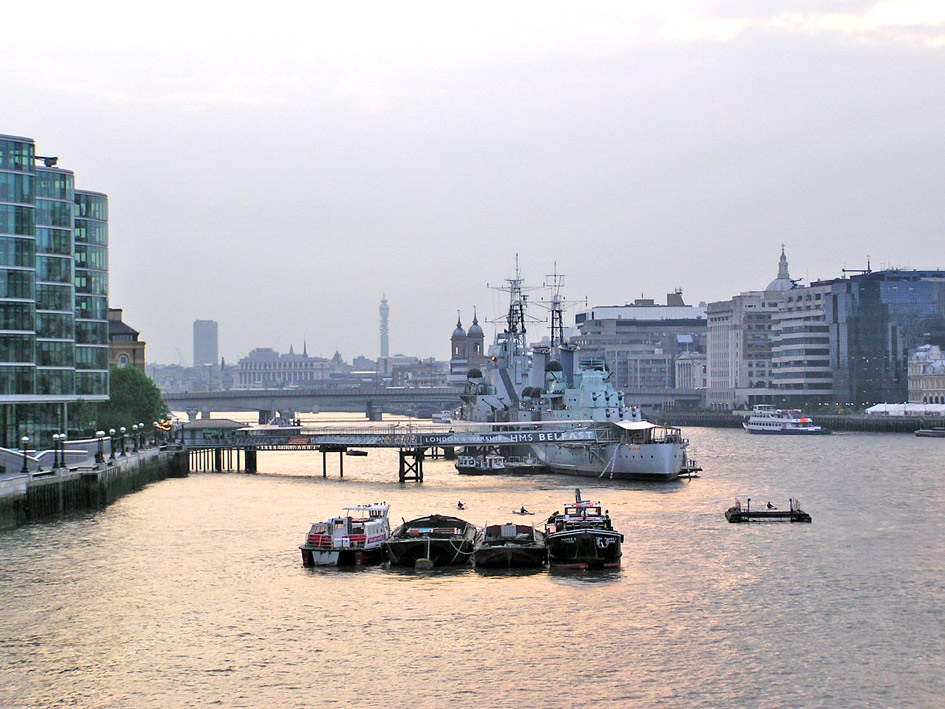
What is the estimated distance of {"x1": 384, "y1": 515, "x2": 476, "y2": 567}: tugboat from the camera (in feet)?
200

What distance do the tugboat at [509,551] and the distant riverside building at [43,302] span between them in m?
44.9

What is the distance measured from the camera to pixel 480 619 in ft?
164

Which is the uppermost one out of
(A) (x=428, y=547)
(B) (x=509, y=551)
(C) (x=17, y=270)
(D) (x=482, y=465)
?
(C) (x=17, y=270)

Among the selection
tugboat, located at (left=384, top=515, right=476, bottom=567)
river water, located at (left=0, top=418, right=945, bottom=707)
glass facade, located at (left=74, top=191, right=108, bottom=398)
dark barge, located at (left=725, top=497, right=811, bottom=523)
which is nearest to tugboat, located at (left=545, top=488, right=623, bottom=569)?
river water, located at (left=0, top=418, right=945, bottom=707)

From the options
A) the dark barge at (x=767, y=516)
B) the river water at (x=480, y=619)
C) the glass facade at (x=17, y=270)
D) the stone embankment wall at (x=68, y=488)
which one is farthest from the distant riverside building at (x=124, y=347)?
the dark barge at (x=767, y=516)

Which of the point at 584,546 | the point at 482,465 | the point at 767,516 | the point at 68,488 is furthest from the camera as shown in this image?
the point at 482,465

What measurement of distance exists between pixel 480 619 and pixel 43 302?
2461 inches

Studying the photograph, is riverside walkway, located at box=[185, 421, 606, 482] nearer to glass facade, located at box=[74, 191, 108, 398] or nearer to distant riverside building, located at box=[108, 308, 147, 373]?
glass facade, located at box=[74, 191, 108, 398]

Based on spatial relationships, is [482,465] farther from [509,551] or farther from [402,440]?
[509,551]

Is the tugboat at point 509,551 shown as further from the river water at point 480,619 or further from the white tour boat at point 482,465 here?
the white tour boat at point 482,465

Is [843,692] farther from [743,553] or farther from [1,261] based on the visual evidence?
[1,261]

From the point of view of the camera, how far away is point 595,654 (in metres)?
45.0

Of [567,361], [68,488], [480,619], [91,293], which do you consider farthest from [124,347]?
[480,619]

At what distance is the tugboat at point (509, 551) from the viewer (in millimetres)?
59906
